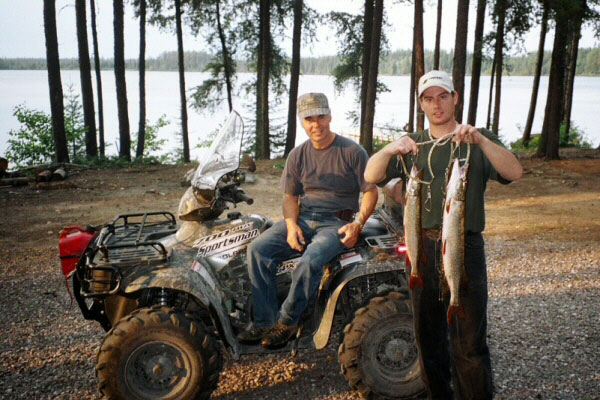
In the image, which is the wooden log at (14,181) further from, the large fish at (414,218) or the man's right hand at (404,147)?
the large fish at (414,218)

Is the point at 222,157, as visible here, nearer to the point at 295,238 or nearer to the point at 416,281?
the point at 295,238

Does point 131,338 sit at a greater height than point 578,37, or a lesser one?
lesser

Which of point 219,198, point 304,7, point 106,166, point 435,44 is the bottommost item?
point 106,166

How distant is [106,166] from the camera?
57.8ft

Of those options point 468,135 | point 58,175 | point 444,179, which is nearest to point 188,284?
point 444,179

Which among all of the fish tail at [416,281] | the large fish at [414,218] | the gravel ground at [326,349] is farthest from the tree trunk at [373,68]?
the large fish at [414,218]

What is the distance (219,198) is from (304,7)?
66.7 ft

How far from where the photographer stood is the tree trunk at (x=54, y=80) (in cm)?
1675

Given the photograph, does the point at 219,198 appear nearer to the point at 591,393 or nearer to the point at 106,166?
the point at 591,393

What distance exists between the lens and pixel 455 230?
2598 mm

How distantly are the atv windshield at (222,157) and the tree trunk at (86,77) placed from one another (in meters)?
16.9

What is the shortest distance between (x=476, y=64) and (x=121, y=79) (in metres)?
14.4

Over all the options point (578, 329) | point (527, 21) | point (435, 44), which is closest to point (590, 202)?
point (578, 329)

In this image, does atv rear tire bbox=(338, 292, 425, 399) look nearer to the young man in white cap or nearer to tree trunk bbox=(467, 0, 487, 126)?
the young man in white cap
